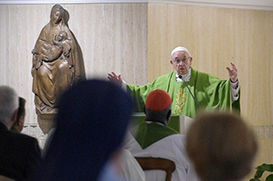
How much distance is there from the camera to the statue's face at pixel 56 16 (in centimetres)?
923

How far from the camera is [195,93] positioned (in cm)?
738

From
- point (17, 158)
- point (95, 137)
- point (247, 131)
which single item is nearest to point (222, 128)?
point (247, 131)

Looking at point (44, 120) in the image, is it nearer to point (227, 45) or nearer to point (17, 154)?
point (227, 45)

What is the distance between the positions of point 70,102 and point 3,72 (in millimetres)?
8392

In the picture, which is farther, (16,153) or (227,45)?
(227,45)

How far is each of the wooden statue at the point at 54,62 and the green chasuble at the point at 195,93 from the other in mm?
2110

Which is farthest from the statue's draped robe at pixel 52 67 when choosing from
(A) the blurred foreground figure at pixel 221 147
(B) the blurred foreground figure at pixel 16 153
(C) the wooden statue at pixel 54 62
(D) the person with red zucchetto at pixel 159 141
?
(A) the blurred foreground figure at pixel 221 147

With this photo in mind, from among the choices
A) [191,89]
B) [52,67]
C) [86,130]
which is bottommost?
[191,89]

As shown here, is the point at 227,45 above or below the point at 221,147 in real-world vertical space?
above

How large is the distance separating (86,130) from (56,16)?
7.79 metres

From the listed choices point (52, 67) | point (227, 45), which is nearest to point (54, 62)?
point (52, 67)

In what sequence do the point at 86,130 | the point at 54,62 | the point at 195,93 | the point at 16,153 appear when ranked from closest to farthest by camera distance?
the point at 86,130
the point at 16,153
the point at 195,93
the point at 54,62

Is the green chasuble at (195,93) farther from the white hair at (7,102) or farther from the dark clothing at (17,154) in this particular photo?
the dark clothing at (17,154)

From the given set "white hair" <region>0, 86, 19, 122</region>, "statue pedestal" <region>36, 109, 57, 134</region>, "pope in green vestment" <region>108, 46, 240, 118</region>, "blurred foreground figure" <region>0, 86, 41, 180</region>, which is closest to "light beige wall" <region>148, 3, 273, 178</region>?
"statue pedestal" <region>36, 109, 57, 134</region>
